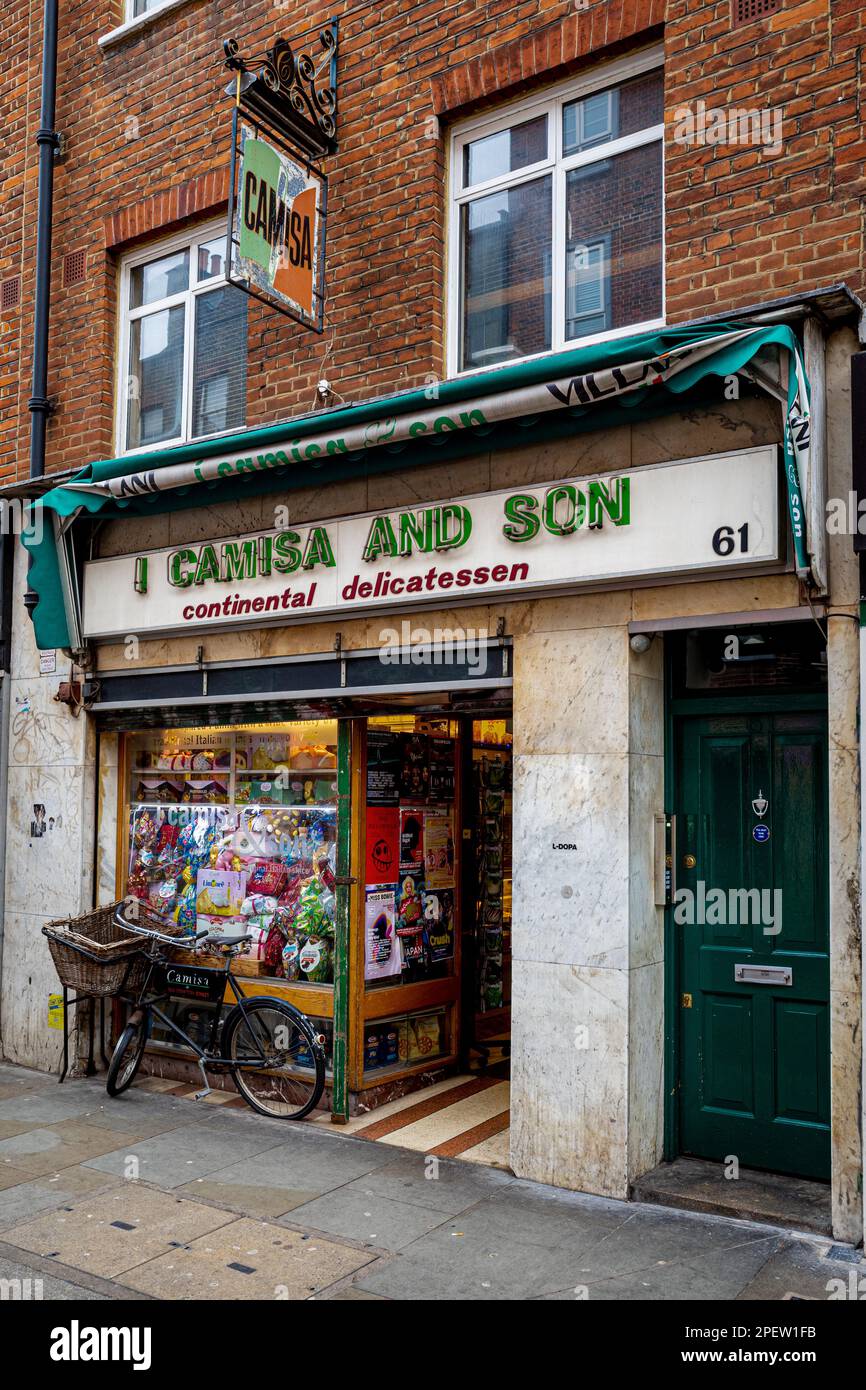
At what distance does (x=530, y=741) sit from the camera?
6625 millimetres

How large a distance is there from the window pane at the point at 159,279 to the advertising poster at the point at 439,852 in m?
4.84

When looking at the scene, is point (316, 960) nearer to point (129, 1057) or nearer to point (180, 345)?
point (129, 1057)

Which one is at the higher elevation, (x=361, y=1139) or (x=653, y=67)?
(x=653, y=67)

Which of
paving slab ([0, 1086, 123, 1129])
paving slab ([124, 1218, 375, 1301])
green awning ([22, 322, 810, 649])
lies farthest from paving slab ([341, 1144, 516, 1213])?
green awning ([22, 322, 810, 649])

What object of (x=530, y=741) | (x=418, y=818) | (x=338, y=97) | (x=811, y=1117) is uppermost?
(x=338, y=97)

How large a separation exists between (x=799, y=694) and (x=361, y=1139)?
3.90 meters

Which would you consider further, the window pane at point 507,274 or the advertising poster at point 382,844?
the advertising poster at point 382,844

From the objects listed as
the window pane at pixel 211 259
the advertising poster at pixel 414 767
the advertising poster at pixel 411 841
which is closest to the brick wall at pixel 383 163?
the window pane at pixel 211 259

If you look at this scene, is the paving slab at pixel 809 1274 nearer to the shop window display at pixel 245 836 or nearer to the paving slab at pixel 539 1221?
the paving slab at pixel 539 1221

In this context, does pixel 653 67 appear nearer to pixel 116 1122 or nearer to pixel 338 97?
pixel 338 97

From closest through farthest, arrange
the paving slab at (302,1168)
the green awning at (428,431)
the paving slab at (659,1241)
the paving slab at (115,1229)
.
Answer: the paving slab at (659,1241) < the paving slab at (115,1229) < the green awning at (428,431) < the paving slab at (302,1168)

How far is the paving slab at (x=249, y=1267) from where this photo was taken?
16.5 ft
